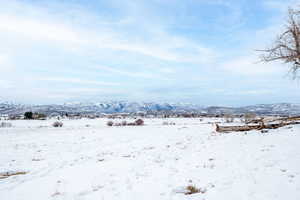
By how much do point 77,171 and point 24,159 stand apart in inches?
274

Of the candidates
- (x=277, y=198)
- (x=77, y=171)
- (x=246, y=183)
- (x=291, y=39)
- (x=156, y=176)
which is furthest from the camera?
(x=291, y=39)

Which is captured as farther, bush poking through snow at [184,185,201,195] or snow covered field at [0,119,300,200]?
bush poking through snow at [184,185,201,195]

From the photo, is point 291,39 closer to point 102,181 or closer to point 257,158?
point 257,158

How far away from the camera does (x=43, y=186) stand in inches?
302

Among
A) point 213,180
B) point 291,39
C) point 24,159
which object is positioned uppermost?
point 291,39

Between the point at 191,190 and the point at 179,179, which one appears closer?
the point at 191,190

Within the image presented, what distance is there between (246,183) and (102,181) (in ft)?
16.5

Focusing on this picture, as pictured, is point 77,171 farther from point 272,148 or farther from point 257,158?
point 272,148

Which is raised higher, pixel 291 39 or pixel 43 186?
pixel 291 39

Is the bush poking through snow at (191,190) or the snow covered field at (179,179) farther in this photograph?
the bush poking through snow at (191,190)

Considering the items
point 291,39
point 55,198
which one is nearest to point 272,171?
point 55,198

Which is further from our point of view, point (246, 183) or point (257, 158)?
point (257, 158)

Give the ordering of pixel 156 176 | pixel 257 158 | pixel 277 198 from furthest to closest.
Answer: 1. pixel 257 158
2. pixel 156 176
3. pixel 277 198

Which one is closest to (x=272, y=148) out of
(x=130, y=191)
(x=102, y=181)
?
(x=130, y=191)
